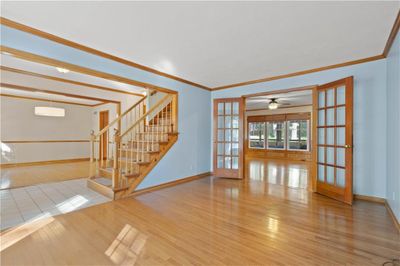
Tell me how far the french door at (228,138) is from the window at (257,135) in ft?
16.6

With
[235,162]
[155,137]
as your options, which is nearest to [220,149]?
[235,162]

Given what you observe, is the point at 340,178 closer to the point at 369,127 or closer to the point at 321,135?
the point at 321,135

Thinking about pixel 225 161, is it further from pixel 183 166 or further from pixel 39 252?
pixel 39 252

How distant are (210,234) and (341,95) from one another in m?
3.38

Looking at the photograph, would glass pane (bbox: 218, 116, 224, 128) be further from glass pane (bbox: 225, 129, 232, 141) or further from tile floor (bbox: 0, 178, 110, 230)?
tile floor (bbox: 0, 178, 110, 230)

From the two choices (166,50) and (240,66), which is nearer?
(166,50)

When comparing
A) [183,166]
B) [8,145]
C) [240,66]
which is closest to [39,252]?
[183,166]

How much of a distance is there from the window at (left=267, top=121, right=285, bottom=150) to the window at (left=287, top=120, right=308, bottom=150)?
309mm

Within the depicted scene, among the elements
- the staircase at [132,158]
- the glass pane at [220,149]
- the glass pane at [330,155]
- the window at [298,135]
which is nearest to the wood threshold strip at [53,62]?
the staircase at [132,158]

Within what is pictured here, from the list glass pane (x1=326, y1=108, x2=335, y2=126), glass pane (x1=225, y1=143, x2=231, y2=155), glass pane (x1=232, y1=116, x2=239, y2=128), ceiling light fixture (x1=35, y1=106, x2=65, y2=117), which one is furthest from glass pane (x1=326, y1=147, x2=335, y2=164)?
ceiling light fixture (x1=35, y1=106, x2=65, y2=117)

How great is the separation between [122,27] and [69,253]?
2.65 metres

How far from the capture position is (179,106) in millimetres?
4395

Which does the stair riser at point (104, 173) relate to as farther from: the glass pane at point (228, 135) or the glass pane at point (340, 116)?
the glass pane at point (340, 116)

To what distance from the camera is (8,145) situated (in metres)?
6.12
